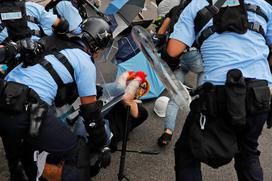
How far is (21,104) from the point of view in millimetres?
2568

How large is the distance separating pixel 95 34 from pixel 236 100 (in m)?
1.13

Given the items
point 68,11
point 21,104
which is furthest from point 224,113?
point 68,11

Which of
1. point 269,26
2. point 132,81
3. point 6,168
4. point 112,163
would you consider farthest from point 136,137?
point 269,26

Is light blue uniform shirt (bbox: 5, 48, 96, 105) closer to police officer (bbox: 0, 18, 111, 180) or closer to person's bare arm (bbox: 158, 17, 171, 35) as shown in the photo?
police officer (bbox: 0, 18, 111, 180)

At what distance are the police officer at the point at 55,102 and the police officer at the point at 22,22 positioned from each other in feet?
1.87

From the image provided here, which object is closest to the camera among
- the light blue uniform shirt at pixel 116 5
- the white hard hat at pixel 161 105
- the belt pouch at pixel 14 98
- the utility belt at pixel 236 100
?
the belt pouch at pixel 14 98

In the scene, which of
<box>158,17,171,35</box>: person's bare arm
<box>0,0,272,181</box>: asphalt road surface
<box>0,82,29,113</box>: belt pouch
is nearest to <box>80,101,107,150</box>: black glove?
<box>0,82,29,113</box>: belt pouch

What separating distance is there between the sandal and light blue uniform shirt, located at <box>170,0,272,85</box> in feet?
4.49

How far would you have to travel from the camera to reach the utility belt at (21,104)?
2.54 metres

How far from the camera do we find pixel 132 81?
11.4 ft

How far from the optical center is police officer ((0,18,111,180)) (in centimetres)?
259

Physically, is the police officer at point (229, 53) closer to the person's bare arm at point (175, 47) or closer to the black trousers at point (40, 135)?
the person's bare arm at point (175, 47)

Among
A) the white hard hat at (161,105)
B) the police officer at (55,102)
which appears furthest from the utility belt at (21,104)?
the white hard hat at (161,105)

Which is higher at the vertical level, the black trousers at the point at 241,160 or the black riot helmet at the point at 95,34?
the black riot helmet at the point at 95,34
